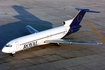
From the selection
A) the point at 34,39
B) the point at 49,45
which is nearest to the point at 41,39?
Answer: the point at 34,39

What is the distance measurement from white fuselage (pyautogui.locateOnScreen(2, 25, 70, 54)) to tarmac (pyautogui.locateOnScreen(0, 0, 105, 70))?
140 centimetres

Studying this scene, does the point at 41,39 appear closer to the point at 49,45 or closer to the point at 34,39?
the point at 34,39

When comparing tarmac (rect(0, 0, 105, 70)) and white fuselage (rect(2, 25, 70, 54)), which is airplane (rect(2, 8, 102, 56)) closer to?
white fuselage (rect(2, 25, 70, 54))

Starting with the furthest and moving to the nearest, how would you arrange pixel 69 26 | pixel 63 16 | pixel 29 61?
pixel 63 16, pixel 69 26, pixel 29 61

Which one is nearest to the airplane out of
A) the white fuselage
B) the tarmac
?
the white fuselage

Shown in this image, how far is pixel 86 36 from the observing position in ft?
101

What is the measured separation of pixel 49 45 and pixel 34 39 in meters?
3.99

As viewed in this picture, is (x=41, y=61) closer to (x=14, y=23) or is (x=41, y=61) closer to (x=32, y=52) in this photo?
(x=32, y=52)

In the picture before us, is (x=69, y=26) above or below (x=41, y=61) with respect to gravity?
above

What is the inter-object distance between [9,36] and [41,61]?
1127cm

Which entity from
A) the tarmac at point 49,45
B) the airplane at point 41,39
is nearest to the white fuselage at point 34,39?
the airplane at point 41,39

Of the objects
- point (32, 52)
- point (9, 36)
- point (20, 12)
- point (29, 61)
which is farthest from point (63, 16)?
point (29, 61)

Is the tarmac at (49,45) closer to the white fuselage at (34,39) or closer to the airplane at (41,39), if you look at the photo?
the airplane at (41,39)

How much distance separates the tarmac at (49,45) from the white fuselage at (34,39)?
1405 millimetres
